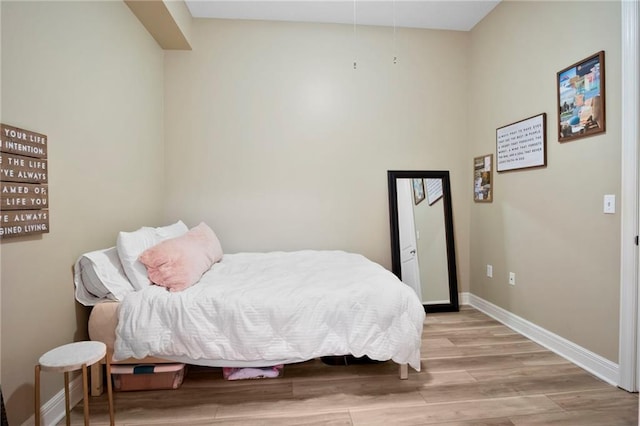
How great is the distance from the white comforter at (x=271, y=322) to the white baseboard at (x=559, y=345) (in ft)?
3.96

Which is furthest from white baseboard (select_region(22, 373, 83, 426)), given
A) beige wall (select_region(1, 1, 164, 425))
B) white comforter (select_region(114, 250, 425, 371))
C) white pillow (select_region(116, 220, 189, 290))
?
white pillow (select_region(116, 220, 189, 290))

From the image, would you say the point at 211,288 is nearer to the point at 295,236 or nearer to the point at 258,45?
the point at 295,236

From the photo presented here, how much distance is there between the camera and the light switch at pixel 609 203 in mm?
1960

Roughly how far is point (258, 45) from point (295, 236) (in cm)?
199

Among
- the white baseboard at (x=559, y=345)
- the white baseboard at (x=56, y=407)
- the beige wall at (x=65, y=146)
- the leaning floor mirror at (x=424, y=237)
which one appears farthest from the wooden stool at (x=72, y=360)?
the white baseboard at (x=559, y=345)

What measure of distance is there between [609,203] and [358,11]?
2644 mm

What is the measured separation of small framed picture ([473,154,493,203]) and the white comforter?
1.74 meters

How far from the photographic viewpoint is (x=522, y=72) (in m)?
2.71

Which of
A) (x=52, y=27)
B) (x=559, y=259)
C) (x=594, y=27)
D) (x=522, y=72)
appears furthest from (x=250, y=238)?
(x=594, y=27)

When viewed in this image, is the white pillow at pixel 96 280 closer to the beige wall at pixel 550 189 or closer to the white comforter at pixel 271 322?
the white comforter at pixel 271 322

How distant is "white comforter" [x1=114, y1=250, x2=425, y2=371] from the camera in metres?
1.83

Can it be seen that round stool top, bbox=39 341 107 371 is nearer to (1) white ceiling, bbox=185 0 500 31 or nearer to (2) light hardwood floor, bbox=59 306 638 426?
(2) light hardwood floor, bbox=59 306 638 426

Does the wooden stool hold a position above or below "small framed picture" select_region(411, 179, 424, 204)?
below

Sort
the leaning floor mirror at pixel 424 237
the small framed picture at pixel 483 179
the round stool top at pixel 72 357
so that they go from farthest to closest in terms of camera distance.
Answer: the leaning floor mirror at pixel 424 237, the small framed picture at pixel 483 179, the round stool top at pixel 72 357
